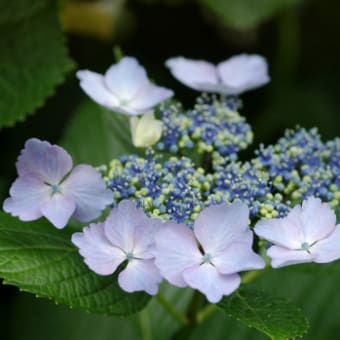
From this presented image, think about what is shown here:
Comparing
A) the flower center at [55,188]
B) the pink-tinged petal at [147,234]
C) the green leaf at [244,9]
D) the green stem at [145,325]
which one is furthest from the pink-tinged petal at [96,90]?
the green leaf at [244,9]

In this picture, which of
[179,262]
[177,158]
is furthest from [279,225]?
[177,158]

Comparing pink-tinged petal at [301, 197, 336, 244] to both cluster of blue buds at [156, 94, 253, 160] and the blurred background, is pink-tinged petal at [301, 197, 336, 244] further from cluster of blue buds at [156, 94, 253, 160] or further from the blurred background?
the blurred background

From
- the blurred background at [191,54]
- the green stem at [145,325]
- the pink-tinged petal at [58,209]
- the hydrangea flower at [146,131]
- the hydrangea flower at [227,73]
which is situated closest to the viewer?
the pink-tinged petal at [58,209]

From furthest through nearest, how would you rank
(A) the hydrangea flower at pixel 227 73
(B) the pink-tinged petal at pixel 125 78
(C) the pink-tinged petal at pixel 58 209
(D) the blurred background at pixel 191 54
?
(D) the blurred background at pixel 191 54, (A) the hydrangea flower at pixel 227 73, (B) the pink-tinged petal at pixel 125 78, (C) the pink-tinged petal at pixel 58 209

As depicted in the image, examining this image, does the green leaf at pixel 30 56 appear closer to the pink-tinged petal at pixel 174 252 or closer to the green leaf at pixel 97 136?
the green leaf at pixel 97 136

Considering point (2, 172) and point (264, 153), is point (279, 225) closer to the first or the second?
point (264, 153)

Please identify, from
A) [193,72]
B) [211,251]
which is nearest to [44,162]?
[211,251]
